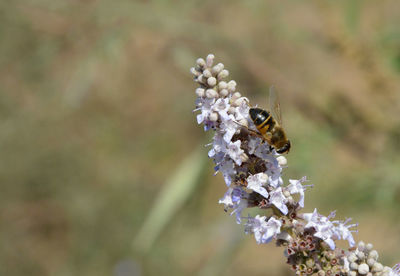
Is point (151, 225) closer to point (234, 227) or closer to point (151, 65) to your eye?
point (234, 227)

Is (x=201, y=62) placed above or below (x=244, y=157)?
above

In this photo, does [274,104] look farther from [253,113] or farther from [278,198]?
[278,198]

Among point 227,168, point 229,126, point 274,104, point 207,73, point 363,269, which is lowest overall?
point 363,269

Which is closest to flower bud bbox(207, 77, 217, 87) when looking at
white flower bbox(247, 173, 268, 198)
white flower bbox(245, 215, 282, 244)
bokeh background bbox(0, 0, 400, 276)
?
white flower bbox(247, 173, 268, 198)

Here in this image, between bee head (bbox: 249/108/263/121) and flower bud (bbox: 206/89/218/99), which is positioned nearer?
flower bud (bbox: 206/89/218/99)

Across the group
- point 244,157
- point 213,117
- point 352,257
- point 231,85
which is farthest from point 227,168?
point 352,257

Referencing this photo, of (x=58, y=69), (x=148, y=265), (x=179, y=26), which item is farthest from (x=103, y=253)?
(x=179, y=26)

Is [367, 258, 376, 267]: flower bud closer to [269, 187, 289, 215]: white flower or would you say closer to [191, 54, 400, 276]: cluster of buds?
[191, 54, 400, 276]: cluster of buds
